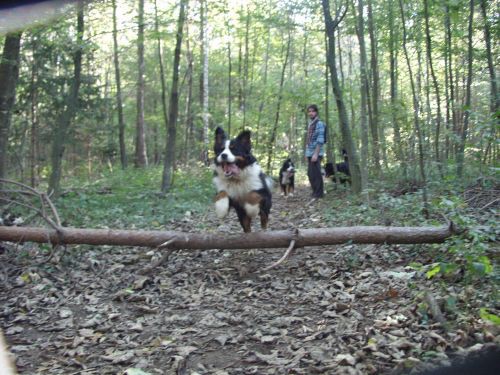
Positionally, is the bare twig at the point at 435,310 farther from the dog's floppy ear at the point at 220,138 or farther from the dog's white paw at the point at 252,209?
the dog's floppy ear at the point at 220,138

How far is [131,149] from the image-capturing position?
3441 cm

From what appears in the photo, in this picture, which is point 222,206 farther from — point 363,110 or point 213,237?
point 363,110

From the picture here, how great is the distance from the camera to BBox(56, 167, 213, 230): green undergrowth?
894cm

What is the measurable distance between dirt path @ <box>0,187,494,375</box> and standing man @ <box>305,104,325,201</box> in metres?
5.11

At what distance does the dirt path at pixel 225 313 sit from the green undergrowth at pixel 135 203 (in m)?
1.87

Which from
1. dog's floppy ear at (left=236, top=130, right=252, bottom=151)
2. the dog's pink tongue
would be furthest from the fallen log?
dog's floppy ear at (left=236, top=130, right=252, bottom=151)

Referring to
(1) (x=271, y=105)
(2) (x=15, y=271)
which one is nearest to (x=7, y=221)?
(2) (x=15, y=271)

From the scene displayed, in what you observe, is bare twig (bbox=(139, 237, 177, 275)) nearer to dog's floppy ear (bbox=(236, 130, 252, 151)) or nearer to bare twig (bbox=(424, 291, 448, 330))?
dog's floppy ear (bbox=(236, 130, 252, 151))

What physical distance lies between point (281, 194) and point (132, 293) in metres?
9.83

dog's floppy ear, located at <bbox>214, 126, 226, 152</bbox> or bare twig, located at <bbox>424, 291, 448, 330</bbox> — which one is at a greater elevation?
dog's floppy ear, located at <bbox>214, 126, 226, 152</bbox>

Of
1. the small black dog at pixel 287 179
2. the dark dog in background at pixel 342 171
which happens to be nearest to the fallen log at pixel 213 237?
the dark dog in background at pixel 342 171

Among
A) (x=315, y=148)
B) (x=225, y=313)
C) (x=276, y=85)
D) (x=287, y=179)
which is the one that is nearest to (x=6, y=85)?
(x=225, y=313)

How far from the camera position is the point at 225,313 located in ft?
16.3

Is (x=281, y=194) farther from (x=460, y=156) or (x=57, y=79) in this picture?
(x=57, y=79)
